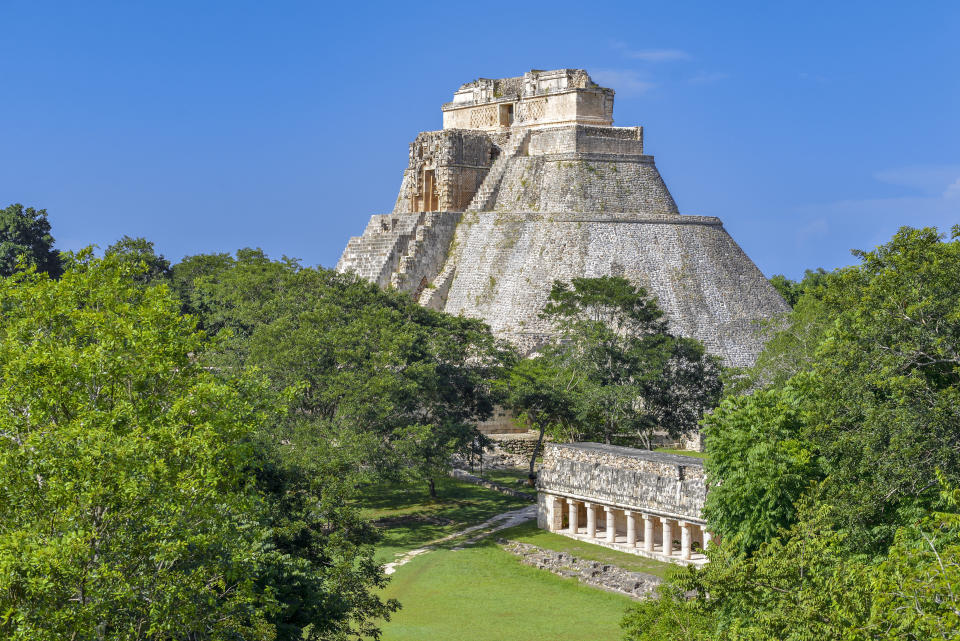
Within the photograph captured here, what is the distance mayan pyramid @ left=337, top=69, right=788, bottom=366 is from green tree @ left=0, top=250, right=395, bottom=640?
38.9 metres

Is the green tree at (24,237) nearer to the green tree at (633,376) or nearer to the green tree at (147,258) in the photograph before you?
the green tree at (147,258)

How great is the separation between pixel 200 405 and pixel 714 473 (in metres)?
14.2

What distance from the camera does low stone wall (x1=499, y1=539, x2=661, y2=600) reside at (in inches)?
1264

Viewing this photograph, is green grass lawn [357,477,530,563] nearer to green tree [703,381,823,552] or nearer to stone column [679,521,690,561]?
stone column [679,521,690,561]

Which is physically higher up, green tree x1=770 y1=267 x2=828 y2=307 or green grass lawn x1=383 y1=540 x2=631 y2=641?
green tree x1=770 y1=267 x2=828 y2=307

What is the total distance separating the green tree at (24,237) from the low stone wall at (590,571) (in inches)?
1690

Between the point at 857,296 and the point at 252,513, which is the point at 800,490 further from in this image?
the point at 252,513

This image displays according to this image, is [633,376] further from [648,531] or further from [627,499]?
[648,531]

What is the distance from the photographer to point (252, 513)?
20.8 m

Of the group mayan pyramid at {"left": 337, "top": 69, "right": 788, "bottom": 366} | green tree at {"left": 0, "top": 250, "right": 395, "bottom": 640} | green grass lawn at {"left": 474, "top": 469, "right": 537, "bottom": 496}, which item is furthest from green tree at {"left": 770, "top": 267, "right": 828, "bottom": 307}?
green tree at {"left": 0, "top": 250, "right": 395, "bottom": 640}

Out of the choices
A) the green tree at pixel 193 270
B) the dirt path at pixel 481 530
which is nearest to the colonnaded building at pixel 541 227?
the green tree at pixel 193 270

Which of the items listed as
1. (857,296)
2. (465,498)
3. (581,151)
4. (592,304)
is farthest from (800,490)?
(581,151)

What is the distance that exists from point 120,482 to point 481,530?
23837mm

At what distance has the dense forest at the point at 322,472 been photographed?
55.0 ft
